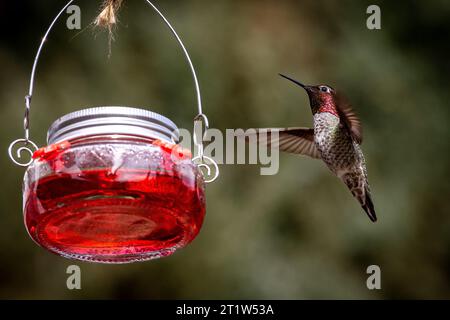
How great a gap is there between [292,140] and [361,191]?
1.73 feet

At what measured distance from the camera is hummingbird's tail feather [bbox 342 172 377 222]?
10.5ft

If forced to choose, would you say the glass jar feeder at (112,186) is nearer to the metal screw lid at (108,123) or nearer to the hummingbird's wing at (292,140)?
the metal screw lid at (108,123)

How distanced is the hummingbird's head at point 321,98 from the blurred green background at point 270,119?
299cm

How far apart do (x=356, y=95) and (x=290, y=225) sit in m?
1.12

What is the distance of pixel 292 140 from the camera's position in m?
3.64

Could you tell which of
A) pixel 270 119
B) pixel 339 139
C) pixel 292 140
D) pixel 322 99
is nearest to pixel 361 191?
pixel 339 139

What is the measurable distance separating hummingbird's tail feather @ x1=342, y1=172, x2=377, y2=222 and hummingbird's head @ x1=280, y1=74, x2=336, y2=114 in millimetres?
270

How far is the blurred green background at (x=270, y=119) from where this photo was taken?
6301 millimetres

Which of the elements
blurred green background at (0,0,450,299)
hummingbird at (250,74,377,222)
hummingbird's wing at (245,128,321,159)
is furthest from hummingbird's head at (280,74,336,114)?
blurred green background at (0,0,450,299)

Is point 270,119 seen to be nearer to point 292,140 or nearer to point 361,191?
point 292,140

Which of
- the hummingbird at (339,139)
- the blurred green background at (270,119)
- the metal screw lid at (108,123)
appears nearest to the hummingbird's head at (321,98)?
the hummingbird at (339,139)

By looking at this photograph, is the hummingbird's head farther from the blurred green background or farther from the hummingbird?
the blurred green background

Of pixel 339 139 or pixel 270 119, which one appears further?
pixel 270 119

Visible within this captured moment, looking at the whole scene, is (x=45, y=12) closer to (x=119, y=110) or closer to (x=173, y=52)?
(x=173, y=52)
